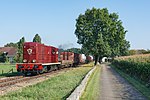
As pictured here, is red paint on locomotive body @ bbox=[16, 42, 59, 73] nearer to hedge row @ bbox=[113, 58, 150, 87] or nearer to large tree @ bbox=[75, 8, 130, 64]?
hedge row @ bbox=[113, 58, 150, 87]

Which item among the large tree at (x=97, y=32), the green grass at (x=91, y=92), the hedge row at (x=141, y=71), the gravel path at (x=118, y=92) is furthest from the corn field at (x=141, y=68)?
the large tree at (x=97, y=32)

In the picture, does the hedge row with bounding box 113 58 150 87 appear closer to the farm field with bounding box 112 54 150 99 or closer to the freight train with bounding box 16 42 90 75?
the farm field with bounding box 112 54 150 99

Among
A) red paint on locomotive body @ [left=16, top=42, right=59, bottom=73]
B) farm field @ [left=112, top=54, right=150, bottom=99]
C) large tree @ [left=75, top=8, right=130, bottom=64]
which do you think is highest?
large tree @ [left=75, top=8, right=130, bottom=64]

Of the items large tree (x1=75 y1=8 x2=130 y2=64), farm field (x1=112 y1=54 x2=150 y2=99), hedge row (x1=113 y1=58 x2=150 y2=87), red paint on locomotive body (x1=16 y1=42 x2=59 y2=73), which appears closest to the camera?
farm field (x1=112 y1=54 x2=150 y2=99)

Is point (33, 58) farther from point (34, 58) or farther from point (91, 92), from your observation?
point (91, 92)

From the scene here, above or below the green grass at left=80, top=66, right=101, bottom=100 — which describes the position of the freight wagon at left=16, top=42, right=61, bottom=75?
above

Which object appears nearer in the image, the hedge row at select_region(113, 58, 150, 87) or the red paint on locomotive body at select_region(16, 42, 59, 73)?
the hedge row at select_region(113, 58, 150, 87)

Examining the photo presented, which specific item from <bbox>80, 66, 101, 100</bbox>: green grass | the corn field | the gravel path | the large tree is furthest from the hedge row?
the large tree

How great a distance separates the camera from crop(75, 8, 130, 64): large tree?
72438 mm

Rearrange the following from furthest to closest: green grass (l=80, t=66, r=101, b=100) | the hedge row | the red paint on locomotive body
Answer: the red paint on locomotive body, the hedge row, green grass (l=80, t=66, r=101, b=100)

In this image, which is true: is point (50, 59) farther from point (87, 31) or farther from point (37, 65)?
point (87, 31)

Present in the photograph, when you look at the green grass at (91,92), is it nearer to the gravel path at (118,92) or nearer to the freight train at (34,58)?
the gravel path at (118,92)

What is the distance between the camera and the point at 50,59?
44562mm

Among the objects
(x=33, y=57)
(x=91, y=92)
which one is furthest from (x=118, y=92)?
(x=33, y=57)
